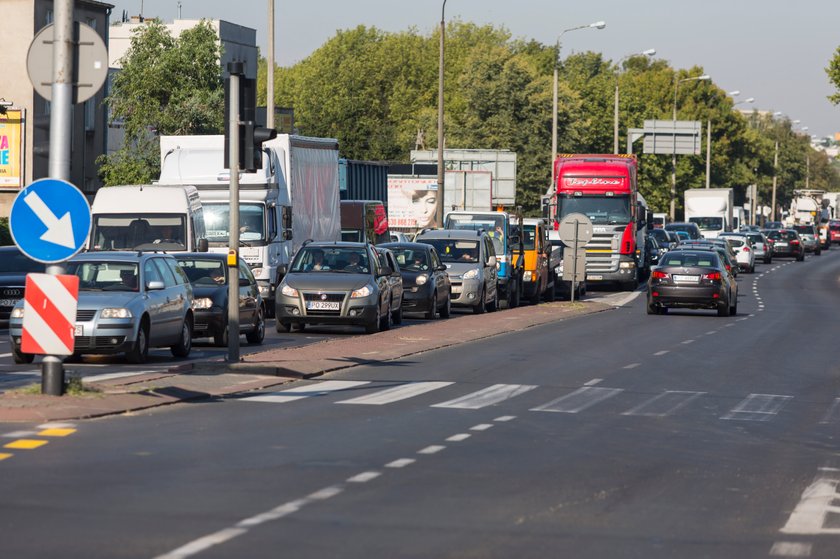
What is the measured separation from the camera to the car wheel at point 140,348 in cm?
2103

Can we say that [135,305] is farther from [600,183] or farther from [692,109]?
[692,109]

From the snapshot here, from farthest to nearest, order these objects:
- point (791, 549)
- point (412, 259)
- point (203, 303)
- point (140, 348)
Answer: point (412, 259) → point (203, 303) → point (140, 348) → point (791, 549)

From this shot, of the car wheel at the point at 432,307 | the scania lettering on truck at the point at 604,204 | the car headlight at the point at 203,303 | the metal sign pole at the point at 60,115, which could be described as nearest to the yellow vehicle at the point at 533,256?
the scania lettering on truck at the point at 604,204

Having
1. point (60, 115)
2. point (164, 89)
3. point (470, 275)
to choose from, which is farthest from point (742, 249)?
point (60, 115)

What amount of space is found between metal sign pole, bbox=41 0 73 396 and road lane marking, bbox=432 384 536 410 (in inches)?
145

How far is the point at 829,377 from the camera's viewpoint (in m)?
22.4

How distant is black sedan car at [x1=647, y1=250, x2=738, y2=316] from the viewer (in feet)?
130

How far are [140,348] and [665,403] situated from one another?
7.05m

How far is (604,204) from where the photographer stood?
53406 millimetres

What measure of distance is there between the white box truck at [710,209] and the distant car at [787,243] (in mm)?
4446

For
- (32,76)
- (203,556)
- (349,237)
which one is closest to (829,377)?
(32,76)

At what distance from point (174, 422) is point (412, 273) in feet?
67.6

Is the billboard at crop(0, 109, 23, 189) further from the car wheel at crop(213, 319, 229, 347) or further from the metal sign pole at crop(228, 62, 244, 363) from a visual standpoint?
the metal sign pole at crop(228, 62, 244, 363)

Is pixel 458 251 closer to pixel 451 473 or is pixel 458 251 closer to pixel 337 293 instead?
pixel 337 293
